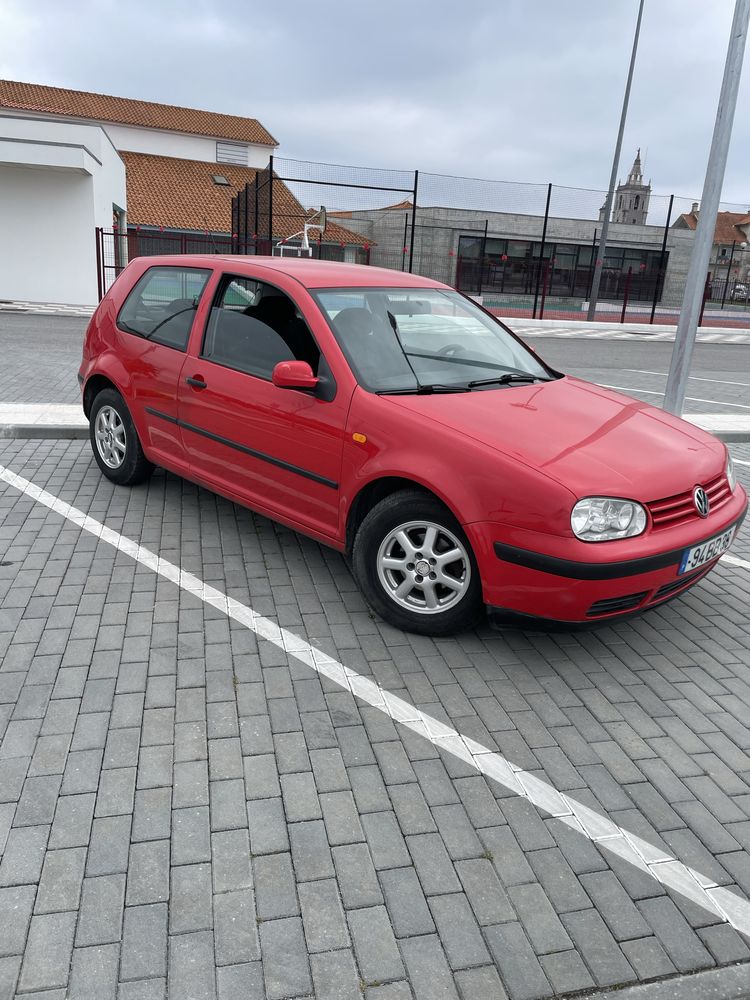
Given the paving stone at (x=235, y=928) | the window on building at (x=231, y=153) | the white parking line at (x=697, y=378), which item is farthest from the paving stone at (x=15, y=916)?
the window on building at (x=231, y=153)

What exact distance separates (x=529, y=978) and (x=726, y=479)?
2.81 metres

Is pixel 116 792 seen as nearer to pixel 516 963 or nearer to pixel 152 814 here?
pixel 152 814

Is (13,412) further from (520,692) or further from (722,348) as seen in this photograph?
(722,348)

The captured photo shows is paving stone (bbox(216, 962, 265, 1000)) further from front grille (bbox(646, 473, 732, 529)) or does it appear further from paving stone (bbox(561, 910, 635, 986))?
front grille (bbox(646, 473, 732, 529))

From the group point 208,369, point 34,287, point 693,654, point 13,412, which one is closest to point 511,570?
point 693,654

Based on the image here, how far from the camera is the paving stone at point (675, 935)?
7.25 feet

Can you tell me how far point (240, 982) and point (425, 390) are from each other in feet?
9.23

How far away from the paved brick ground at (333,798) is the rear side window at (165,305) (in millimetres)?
1636

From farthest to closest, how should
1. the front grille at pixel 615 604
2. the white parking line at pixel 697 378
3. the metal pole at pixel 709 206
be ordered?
the white parking line at pixel 697 378 → the metal pole at pixel 709 206 → the front grille at pixel 615 604

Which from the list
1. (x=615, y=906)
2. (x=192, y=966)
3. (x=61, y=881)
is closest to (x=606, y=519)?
(x=615, y=906)

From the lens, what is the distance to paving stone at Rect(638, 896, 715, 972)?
2.21m

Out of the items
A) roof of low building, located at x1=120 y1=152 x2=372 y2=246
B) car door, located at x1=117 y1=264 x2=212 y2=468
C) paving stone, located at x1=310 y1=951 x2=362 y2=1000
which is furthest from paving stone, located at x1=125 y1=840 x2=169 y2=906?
roof of low building, located at x1=120 y1=152 x2=372 y2=246

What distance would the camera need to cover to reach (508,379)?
4477 mm

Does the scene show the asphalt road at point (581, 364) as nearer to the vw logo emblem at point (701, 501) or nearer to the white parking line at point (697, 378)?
the white parking line at point (697, 378)
